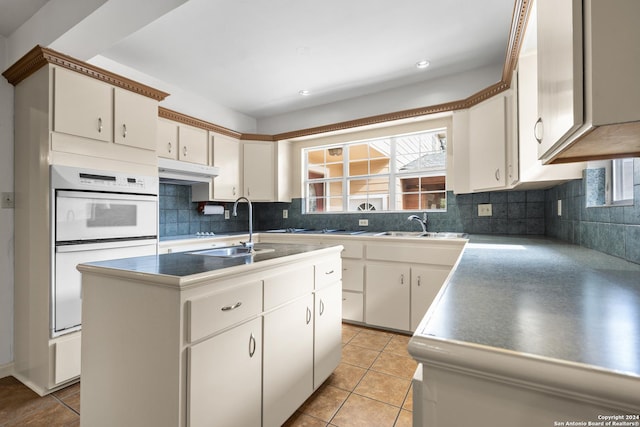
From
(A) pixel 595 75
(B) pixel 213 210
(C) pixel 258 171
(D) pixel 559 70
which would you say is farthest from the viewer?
(C) pixel 258 171

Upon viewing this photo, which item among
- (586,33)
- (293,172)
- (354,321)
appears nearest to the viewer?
(586,33)

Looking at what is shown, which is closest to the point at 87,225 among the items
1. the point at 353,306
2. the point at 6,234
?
Answer: the point at 6,234

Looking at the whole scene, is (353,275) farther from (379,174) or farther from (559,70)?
(559,70)

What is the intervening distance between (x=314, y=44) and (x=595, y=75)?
2315 millimetres

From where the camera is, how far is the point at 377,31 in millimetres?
2338

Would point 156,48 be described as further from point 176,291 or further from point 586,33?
point 586,33

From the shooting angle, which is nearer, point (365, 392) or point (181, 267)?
point (181, 267)

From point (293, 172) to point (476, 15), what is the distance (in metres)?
2.75

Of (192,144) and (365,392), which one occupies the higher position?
(192,144)

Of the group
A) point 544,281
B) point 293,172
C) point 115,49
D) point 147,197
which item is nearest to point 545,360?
point 544,281

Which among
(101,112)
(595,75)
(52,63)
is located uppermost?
(52,63)

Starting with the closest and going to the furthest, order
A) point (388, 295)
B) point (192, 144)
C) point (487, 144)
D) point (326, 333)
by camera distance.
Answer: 1. point (326, 333)
2. point (487, 144)
3. point (388, 295)
4. point (192, 144)

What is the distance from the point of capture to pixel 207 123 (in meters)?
3.43

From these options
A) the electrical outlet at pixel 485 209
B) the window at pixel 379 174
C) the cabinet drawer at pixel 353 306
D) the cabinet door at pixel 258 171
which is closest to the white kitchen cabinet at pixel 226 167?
the cabinet door at pixel 258 171
